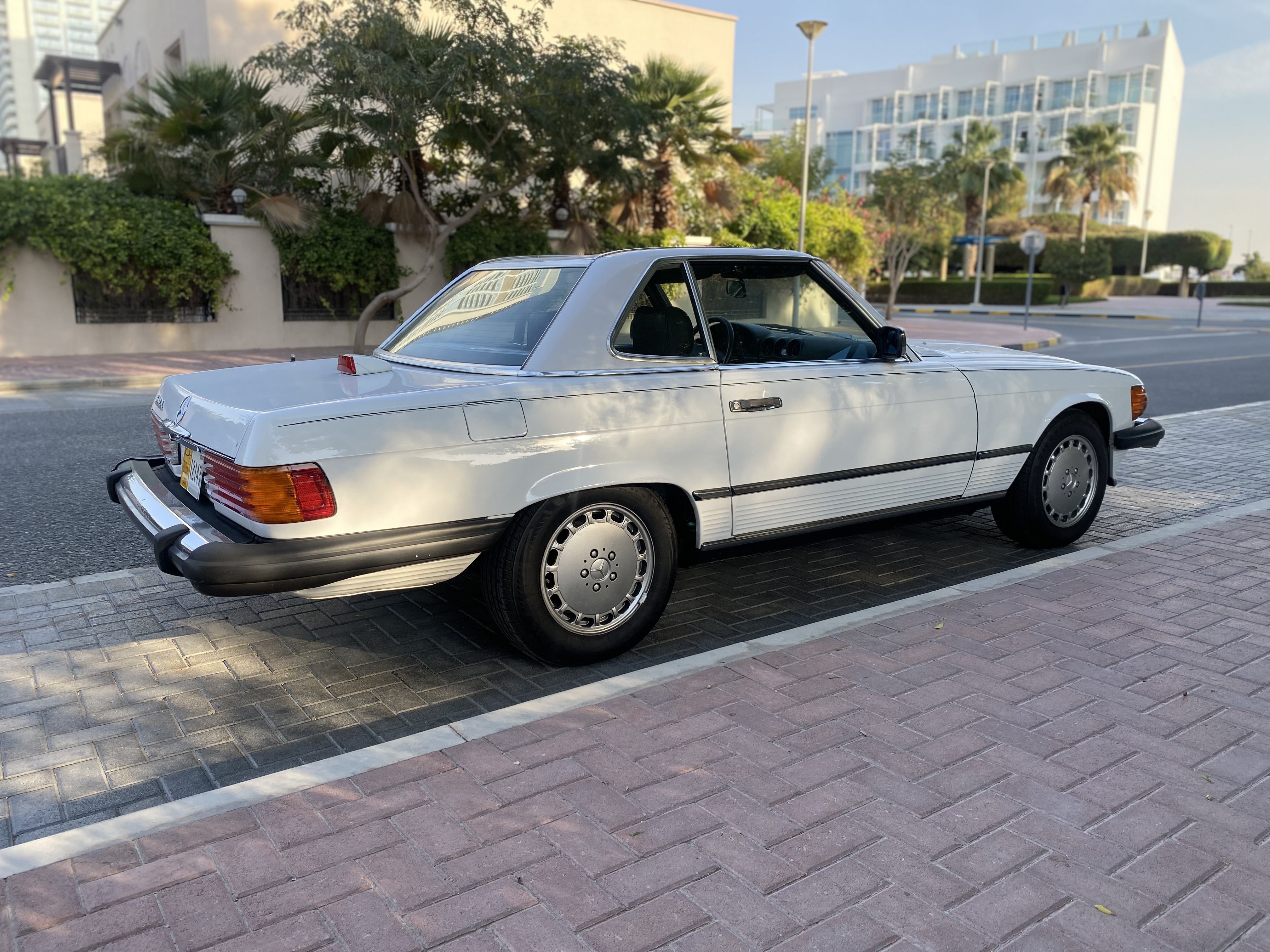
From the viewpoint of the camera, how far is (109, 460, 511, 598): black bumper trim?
126 inches

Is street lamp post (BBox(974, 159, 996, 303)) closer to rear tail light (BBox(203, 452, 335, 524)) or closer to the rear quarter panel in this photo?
the rear quarter panel

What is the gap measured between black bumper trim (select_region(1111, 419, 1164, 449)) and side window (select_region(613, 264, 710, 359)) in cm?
283

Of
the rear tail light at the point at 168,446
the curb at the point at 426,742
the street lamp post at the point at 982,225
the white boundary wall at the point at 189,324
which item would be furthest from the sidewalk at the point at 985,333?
the rear tail light at the point at 168,446

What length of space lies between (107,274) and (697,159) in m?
12.2

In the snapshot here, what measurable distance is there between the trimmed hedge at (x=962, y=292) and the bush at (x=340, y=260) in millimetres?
30154

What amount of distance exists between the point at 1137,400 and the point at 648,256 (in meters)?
3.24

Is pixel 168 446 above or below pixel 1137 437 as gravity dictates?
above

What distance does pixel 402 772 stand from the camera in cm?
304

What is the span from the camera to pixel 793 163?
44.8 meters

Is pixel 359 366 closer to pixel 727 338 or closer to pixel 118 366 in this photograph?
pixel 727 338

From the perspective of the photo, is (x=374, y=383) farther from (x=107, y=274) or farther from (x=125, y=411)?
(x=107, y=274)

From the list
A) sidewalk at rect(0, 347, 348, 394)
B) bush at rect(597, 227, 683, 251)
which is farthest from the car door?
bush at rect(597, 227, 683, 251)

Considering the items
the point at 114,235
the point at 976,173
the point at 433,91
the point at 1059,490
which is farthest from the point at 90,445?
the point at 976,173

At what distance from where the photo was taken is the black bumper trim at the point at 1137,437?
5570 millimetres
